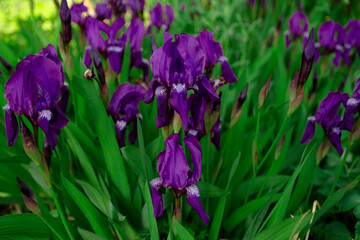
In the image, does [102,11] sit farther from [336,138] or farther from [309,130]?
[336,138]

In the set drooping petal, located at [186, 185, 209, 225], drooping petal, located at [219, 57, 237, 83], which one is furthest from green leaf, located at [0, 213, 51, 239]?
drooping petal, located at [219, 57, 237, 83]

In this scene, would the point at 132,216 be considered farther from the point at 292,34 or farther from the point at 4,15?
the point at 4,15

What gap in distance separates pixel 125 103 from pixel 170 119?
31 cm

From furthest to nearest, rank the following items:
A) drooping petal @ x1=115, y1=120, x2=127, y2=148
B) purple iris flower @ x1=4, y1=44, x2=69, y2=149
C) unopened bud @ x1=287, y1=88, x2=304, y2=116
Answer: drooping petal @ x1=115, y1=120, x2=127, y2=148 < unopened bud @ x1=287, y1=88, x2=304, y2=116 < purple iris flower @ x1=4, y1=44, x2=69, y2=149

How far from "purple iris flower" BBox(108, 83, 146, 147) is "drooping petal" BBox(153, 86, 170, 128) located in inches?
10.5

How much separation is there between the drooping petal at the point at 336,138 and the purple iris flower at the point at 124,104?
890 millimetres

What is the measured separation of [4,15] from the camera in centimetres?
455

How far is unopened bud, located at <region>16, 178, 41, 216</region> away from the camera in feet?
4.06

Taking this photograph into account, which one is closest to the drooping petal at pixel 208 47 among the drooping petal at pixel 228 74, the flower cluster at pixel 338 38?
the drooping petal at pixel 228 74

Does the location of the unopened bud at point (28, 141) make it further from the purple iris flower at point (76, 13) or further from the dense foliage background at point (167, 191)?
the purple iris flower at point (76, 13)

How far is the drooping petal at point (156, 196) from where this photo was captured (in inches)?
47.6

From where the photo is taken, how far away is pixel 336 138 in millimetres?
1464

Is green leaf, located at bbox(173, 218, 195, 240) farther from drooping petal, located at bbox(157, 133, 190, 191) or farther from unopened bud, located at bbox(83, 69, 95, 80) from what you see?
unopened bud, located at bbox(83, 69, 95, 80)

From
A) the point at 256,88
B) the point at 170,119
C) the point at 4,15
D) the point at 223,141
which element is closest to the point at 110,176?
the point at 170,119
